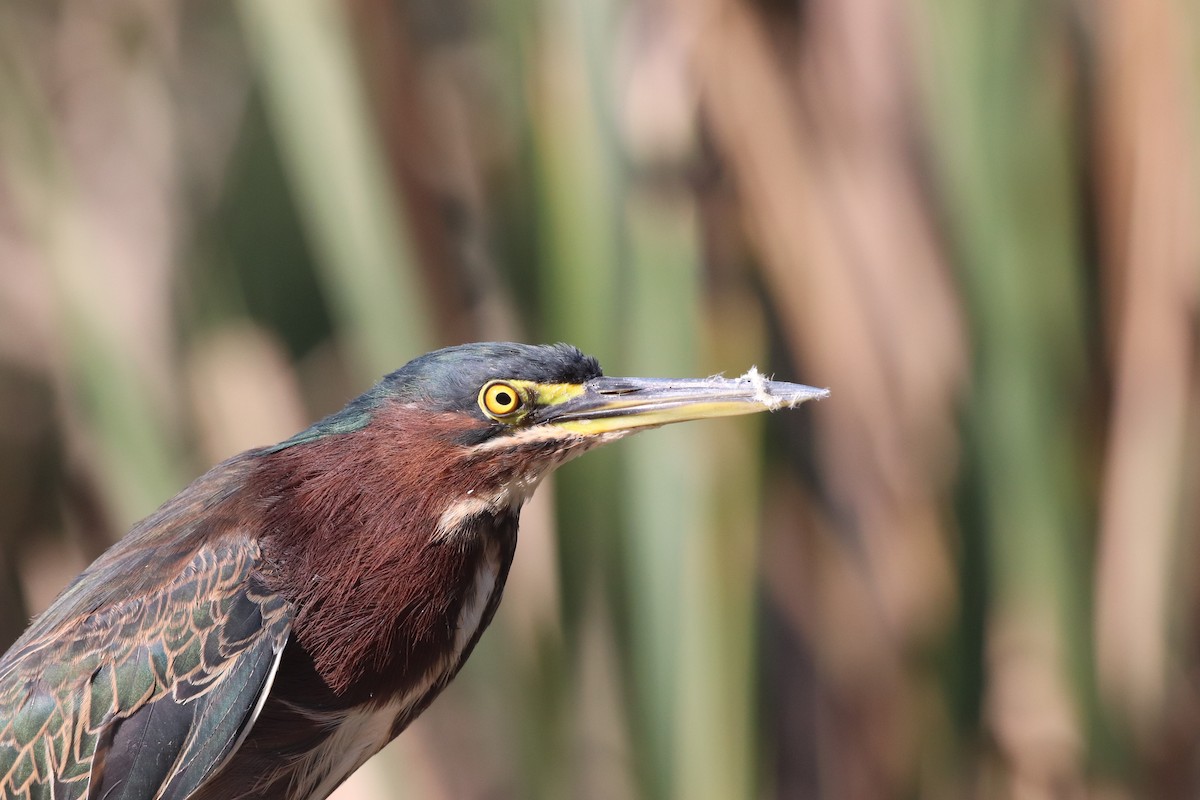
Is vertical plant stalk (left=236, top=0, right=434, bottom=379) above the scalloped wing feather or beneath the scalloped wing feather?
above

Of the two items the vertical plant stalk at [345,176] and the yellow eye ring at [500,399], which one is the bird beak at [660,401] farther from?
the vertical plant stalk at [345,176]

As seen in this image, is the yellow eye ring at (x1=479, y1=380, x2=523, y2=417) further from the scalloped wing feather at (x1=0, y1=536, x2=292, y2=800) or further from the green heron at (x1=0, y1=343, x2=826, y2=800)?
the scalloped wing feather at (x1=0, y1=536, x2=292, y2=800)

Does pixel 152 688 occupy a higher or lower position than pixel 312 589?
lower

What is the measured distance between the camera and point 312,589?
248cm

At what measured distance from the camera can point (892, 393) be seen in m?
3.50

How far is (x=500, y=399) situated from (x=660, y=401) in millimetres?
280

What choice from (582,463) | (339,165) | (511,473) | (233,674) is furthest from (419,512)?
(339,165)

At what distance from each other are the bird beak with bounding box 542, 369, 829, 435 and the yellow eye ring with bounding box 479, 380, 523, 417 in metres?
0.06

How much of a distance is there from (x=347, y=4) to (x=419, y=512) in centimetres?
143

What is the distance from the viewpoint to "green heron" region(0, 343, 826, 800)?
2.40 metres

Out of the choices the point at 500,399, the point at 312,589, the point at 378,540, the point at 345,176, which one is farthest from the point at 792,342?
the point at 312,589

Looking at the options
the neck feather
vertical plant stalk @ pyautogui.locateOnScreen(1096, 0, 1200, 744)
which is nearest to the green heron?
the neck feather

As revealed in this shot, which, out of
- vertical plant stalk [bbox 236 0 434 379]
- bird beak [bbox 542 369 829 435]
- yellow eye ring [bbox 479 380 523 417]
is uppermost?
vertical plant stalk [bbox 236 0 434 379]

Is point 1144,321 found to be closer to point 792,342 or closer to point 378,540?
point 792,342
